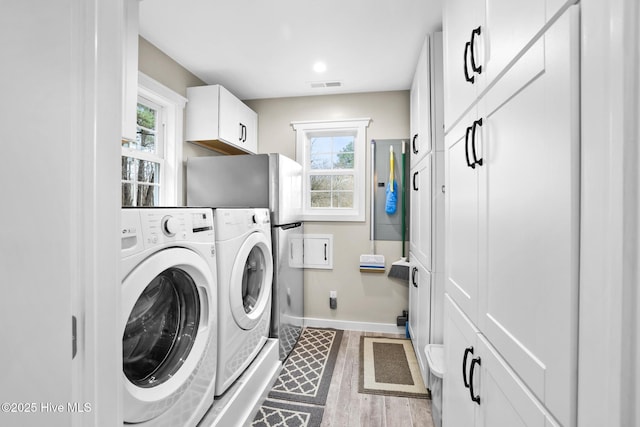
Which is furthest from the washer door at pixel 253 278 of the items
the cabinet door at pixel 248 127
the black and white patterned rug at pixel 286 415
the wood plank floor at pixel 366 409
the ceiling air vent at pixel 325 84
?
the ceiling air vent at pixel 325 84

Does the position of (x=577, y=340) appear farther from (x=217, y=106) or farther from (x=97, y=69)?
(x=217, y=106)

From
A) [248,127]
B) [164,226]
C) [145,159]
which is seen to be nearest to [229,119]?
[248,127]

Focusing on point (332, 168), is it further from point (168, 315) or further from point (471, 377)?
point (471, 377)

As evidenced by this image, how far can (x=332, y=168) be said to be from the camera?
3.35 meters

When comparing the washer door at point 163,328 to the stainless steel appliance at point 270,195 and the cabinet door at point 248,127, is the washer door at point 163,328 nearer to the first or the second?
the stainless steel appliance at point 270,195

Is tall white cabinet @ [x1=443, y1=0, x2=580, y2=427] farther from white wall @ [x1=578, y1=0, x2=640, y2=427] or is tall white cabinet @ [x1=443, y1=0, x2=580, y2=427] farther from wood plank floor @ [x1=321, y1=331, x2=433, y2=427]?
wood plank floor @ [x1=321, y1=331, x2=433, y2=427]

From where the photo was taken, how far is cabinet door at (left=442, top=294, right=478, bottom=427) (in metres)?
0.96

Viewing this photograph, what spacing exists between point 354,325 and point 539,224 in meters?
2.83

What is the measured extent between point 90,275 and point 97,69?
396 mm

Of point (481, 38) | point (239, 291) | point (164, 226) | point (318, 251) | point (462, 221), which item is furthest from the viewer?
point (318, 251)

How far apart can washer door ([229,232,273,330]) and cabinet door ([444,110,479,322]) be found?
111 centimetres

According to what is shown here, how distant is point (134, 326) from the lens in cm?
118

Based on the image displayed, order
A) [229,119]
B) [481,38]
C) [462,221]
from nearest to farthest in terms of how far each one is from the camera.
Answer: [481,38]
[462,221]
[229,119]

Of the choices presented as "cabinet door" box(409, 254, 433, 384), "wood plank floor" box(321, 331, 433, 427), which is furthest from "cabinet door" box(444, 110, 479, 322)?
"wood plank floor" box(321, 331, 433, 427)
